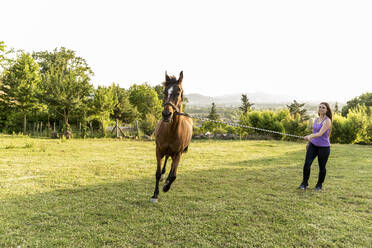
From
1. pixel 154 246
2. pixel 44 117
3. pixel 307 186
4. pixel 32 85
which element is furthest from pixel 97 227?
pixel 44 117

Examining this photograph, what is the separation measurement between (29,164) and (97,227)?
6212mm

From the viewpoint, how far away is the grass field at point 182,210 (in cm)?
323

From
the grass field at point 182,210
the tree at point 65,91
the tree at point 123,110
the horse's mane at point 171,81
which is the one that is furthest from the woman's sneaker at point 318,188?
the tree at point 123,110

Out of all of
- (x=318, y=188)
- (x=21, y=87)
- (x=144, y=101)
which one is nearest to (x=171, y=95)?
(x=318, y=188)

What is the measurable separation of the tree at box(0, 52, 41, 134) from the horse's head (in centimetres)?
2018

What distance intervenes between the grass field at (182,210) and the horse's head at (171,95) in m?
1.90

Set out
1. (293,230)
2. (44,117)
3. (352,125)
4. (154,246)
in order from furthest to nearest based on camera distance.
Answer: (44,117) → (352,125) → (293,230) → (154,246)


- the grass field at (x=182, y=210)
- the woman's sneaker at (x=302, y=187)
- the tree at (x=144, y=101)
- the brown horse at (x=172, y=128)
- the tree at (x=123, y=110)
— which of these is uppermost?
the tree at (x=144, y=101)

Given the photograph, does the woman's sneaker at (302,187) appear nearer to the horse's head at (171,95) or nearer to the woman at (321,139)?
the woman at (321,139)

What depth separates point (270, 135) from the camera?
2112cm

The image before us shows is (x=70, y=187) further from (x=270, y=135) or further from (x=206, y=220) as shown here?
(x=270, y=135)

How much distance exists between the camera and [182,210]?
425 centimetres

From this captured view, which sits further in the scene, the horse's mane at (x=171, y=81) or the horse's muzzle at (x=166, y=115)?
the horse's mane at (x=171, y=81)

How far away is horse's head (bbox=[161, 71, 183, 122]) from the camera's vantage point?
4004 mm
